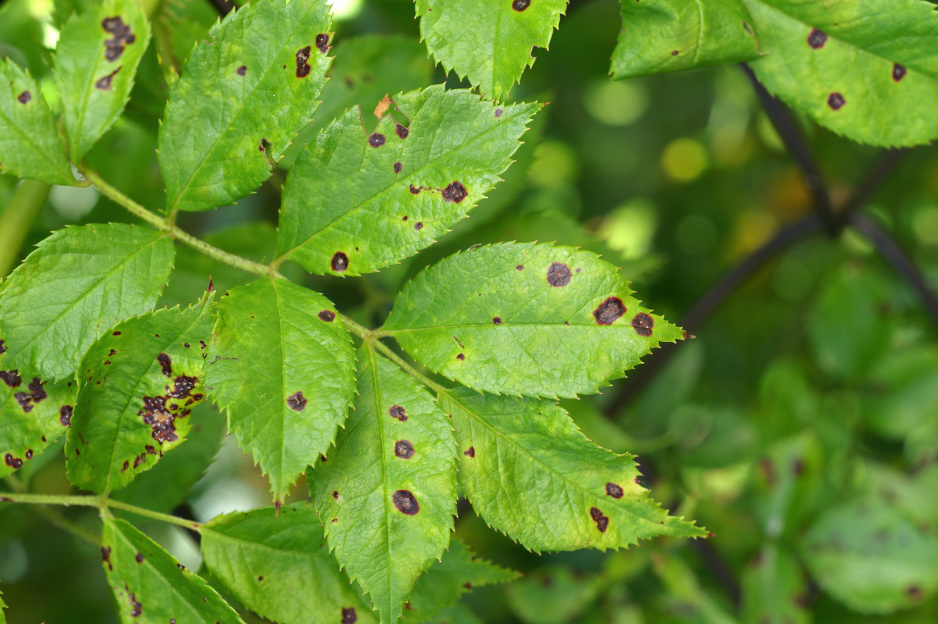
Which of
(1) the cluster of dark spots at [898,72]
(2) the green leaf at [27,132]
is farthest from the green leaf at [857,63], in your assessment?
(2) the green leaf at [27,132]

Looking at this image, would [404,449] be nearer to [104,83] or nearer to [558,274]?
[558,274]

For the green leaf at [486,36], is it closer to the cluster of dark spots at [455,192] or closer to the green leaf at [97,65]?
the cluster of dark spots at [455,192]

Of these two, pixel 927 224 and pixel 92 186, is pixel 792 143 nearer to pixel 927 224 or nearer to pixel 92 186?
pixel 92 186

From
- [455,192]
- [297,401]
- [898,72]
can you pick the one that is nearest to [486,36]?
[455,192]

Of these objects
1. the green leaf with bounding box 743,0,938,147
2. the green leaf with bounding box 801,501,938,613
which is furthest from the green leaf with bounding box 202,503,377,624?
→ the green leaf with bounding box 801,501,938,613

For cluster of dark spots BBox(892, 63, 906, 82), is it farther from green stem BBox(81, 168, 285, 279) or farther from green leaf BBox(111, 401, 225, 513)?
green leaf BBox(111, 401, 225, 513)

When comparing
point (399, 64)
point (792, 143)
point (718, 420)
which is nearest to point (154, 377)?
point (399, 64)

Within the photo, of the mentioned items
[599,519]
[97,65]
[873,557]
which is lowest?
[873,557]
